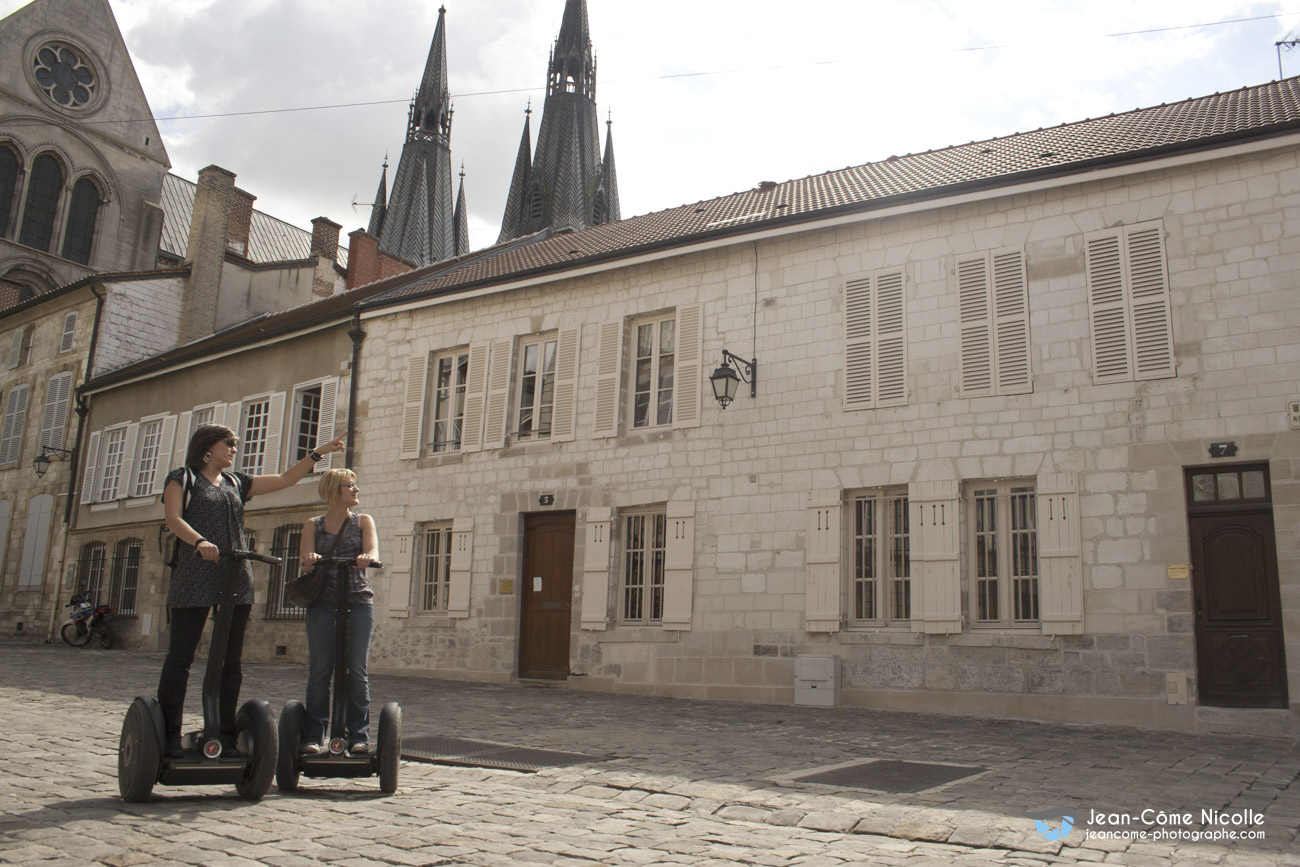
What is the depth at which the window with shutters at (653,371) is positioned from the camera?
13273 mm

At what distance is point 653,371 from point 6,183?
33123 mm

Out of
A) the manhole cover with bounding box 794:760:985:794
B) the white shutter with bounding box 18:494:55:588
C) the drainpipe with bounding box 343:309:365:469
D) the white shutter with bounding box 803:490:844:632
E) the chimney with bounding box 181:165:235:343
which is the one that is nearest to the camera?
the manhole cover with bounding box 794:760:985:794

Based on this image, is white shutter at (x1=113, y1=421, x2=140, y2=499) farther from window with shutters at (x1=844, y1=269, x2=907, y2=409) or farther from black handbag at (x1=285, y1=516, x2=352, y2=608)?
black handbag at (x1=285, y1=516, x2=352, y2=608)

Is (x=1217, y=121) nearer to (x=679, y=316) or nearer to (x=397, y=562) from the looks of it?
(x=679, y=316)

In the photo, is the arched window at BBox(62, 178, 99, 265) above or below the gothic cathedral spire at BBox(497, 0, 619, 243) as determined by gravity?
below

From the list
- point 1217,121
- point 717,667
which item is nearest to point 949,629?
point 717,667

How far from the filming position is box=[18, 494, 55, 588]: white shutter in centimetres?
2317

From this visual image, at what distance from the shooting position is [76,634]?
66.7ft

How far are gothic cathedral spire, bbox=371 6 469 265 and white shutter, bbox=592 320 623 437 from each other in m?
50.6

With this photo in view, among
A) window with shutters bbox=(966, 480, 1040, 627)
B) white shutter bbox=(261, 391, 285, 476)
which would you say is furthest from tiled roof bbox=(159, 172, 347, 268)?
window with shutters bbox=(966, 480, 1040, 627)

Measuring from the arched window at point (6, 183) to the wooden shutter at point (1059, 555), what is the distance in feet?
124

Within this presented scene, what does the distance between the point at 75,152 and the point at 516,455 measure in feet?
105

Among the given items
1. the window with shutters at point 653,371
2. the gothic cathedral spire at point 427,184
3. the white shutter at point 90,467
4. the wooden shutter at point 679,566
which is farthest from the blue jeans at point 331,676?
the gothic cathedral spire at point 427,184

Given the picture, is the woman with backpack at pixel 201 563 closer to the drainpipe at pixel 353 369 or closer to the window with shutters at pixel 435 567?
the window with shutters at pixel 435 567
